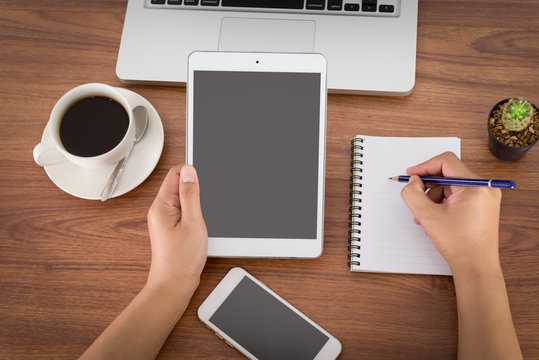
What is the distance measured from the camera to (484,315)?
662mm

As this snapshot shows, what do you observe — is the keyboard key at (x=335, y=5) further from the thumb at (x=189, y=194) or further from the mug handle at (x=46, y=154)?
the mug handle at (x=46, y=154)

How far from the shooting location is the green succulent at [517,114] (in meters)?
0.68

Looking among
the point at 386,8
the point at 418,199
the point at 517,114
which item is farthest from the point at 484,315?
the point at 386,8

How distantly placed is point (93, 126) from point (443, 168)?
21.5 inches

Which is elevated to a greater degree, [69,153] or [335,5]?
[335,5]

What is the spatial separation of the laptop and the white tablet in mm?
88

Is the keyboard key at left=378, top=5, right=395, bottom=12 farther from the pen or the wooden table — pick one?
the pen

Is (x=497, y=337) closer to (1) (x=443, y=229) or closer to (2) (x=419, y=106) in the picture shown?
(1) (x=443, y=229)

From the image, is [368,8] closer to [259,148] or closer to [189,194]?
[259,148]

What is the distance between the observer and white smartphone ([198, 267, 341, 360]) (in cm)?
68

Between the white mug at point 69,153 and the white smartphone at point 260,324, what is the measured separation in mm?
259

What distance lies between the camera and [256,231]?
716 mm

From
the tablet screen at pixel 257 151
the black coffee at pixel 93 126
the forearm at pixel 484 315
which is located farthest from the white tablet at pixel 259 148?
the forearm at pixel 484 315

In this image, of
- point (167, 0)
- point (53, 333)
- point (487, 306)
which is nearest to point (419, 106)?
point (487, 306)
